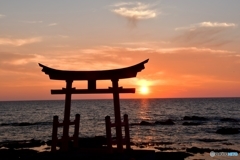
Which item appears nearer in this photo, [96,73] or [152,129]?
[96,73]

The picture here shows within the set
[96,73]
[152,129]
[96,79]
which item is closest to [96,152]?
[96,79]

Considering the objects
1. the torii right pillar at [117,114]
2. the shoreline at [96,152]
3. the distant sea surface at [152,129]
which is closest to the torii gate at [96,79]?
the torii right pillar at [117,114]

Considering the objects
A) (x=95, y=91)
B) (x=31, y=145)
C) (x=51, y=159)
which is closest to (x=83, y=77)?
(x=95, y=91)

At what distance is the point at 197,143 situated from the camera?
122ft

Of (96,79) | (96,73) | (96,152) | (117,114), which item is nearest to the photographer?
(96,152)

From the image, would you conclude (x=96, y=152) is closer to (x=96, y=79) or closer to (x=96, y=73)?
(x=96, y=79)

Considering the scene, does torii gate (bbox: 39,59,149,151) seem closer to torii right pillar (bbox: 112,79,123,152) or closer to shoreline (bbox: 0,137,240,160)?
torii right pillar (bbox: 112,79,123,152)

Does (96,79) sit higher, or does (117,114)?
(96,79)

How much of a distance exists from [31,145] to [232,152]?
69.3 ft

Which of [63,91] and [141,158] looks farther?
[63,91]

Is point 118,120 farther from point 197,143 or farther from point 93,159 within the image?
point 197,143

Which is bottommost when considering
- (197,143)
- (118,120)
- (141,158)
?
(197,143)

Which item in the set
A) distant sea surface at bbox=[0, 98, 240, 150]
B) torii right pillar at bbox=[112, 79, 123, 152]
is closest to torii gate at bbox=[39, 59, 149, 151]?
torii right pillar at bbox=[112, 79, 123, 152]

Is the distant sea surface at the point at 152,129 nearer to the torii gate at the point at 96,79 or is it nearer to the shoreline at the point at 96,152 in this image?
the shoreline at the point at 96,152
